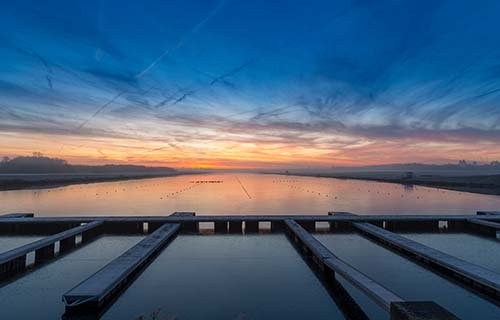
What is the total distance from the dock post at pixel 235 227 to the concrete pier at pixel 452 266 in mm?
8089

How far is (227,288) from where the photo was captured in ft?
31.6

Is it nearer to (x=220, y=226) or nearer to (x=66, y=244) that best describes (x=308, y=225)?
(x=220, y=226)

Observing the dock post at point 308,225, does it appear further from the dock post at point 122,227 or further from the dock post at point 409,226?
the dock post at point 122,227

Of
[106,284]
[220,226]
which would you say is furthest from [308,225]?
[106,284]

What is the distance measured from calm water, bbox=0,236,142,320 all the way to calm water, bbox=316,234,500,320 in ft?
30.7

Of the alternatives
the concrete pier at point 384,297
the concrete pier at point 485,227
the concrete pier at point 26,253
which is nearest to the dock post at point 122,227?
the concrete pier at point 26,253

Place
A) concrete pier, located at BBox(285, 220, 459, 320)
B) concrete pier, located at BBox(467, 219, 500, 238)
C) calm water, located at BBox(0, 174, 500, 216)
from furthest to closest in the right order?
calm water, located at BBox(0, 174, 500, 216) < concrete pier, located at BBox(467, 219, 500, 238) < concrete pier, located at BBox(285, 220, 459, 320)

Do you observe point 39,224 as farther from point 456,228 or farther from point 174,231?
point 456,228

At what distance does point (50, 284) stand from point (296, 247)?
413 inches

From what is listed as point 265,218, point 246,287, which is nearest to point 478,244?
point 265,218

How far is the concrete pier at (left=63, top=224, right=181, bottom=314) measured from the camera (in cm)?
729

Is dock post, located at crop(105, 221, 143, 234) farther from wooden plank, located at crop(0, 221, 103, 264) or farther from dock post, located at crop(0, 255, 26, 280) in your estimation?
dock post, located at crop(0, 255, 26, 280)

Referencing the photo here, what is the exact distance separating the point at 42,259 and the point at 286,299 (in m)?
11.0

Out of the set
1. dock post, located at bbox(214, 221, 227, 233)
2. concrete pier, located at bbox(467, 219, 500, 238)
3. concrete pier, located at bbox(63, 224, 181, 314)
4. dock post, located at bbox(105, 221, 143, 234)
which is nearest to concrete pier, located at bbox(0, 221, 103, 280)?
dock post, located at bbox(105, 221, 143, 234)
